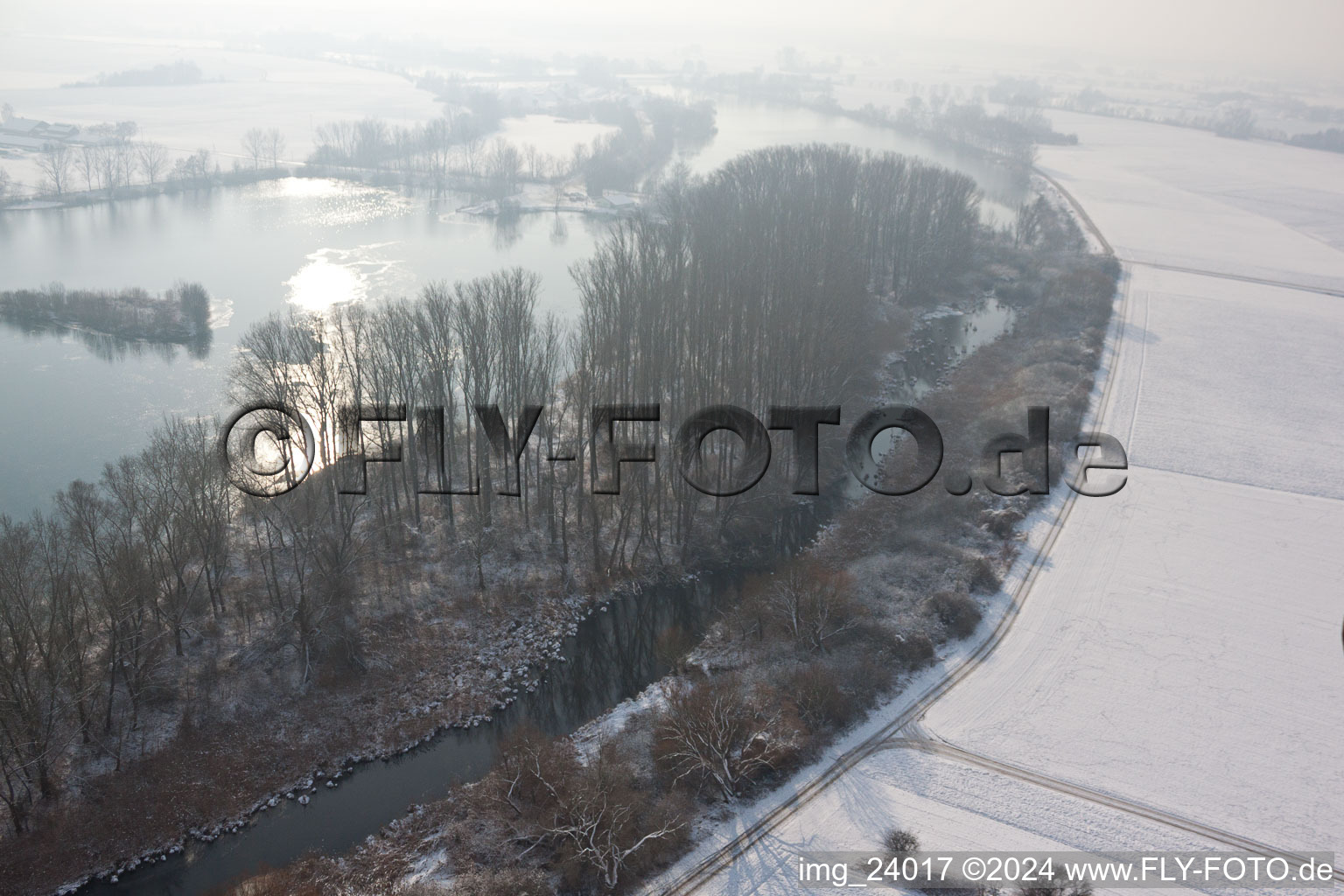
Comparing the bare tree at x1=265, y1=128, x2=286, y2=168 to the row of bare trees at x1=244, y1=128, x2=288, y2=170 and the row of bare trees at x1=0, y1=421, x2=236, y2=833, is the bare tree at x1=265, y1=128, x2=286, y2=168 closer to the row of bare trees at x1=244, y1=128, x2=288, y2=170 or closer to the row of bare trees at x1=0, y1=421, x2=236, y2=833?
the row of bare trees at x1=244, y1=128, x2=288, y2=170

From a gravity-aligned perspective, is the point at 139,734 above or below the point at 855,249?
below

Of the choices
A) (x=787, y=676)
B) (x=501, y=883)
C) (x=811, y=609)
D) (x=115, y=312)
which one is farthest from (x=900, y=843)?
(x=115, y=312)

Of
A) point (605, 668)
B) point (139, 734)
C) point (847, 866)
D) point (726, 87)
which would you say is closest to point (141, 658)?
point (139, 734)

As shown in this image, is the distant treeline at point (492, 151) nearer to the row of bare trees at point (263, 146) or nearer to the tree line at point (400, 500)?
the row of bare trees at point (263, 146)

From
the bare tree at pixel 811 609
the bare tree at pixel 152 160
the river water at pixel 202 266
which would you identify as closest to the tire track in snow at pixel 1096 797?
the bare tree at pixel 811 609

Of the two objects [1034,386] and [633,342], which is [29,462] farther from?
[1034,386]

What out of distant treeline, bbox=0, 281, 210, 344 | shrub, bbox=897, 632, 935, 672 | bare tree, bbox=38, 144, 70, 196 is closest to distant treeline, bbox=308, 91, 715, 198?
bare tree, bbox=38, 144, 70, 196
